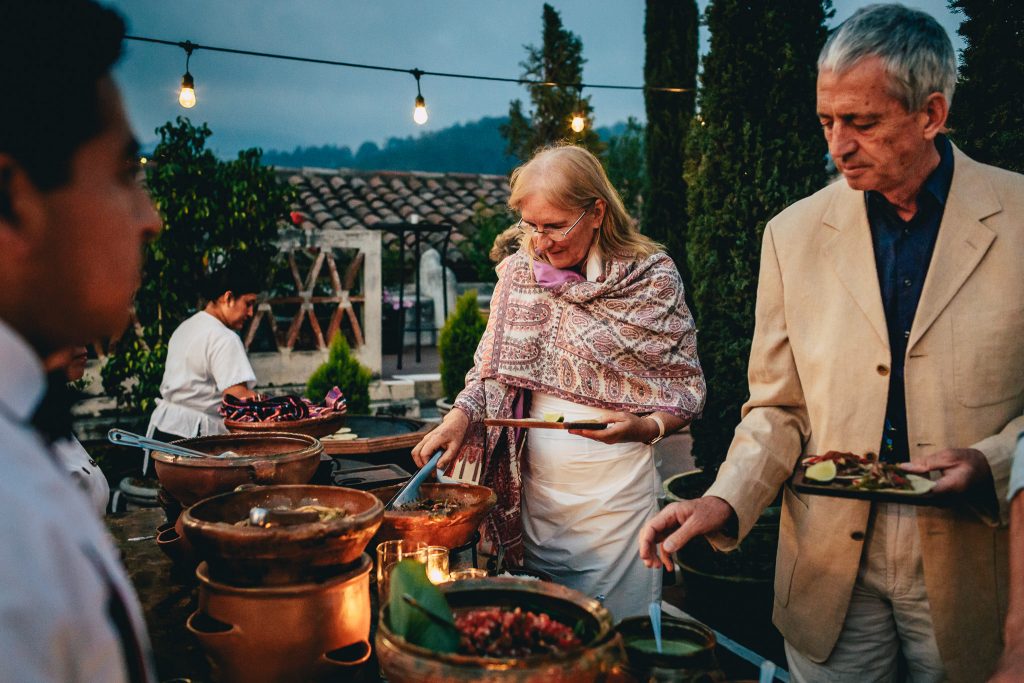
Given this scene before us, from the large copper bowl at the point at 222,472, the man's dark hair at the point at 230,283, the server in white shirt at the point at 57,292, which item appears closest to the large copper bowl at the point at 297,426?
the large copper bowl at the point at 222,472

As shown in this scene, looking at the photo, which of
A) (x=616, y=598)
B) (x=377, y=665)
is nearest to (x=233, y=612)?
(x=377, y=665)

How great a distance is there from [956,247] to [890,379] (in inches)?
14.6

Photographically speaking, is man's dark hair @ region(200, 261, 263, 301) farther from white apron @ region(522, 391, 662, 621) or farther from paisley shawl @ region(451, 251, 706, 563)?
white apron @ region(522, 391, 662, 621)

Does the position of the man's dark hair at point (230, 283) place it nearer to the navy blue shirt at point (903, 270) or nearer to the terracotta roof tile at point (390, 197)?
the navy blue shirt at point (903, 270)

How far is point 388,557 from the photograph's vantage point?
69.9 inches

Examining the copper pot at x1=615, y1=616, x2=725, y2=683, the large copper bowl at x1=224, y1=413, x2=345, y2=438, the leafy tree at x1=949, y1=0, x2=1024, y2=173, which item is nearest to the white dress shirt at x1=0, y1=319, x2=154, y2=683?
the copper pot at x1=615, y1=616, x2=725, y2=683

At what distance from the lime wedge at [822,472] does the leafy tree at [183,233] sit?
6667 mm

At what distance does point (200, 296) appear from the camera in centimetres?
755

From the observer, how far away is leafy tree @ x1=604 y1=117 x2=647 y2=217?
58.3 feet

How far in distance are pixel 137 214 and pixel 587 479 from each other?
7.66 ft

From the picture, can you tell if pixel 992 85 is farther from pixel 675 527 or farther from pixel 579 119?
pixel 579 119

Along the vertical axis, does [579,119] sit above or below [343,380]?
above

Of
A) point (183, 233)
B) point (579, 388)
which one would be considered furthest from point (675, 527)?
point (183, 233)

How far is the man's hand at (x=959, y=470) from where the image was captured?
167 centimetres
